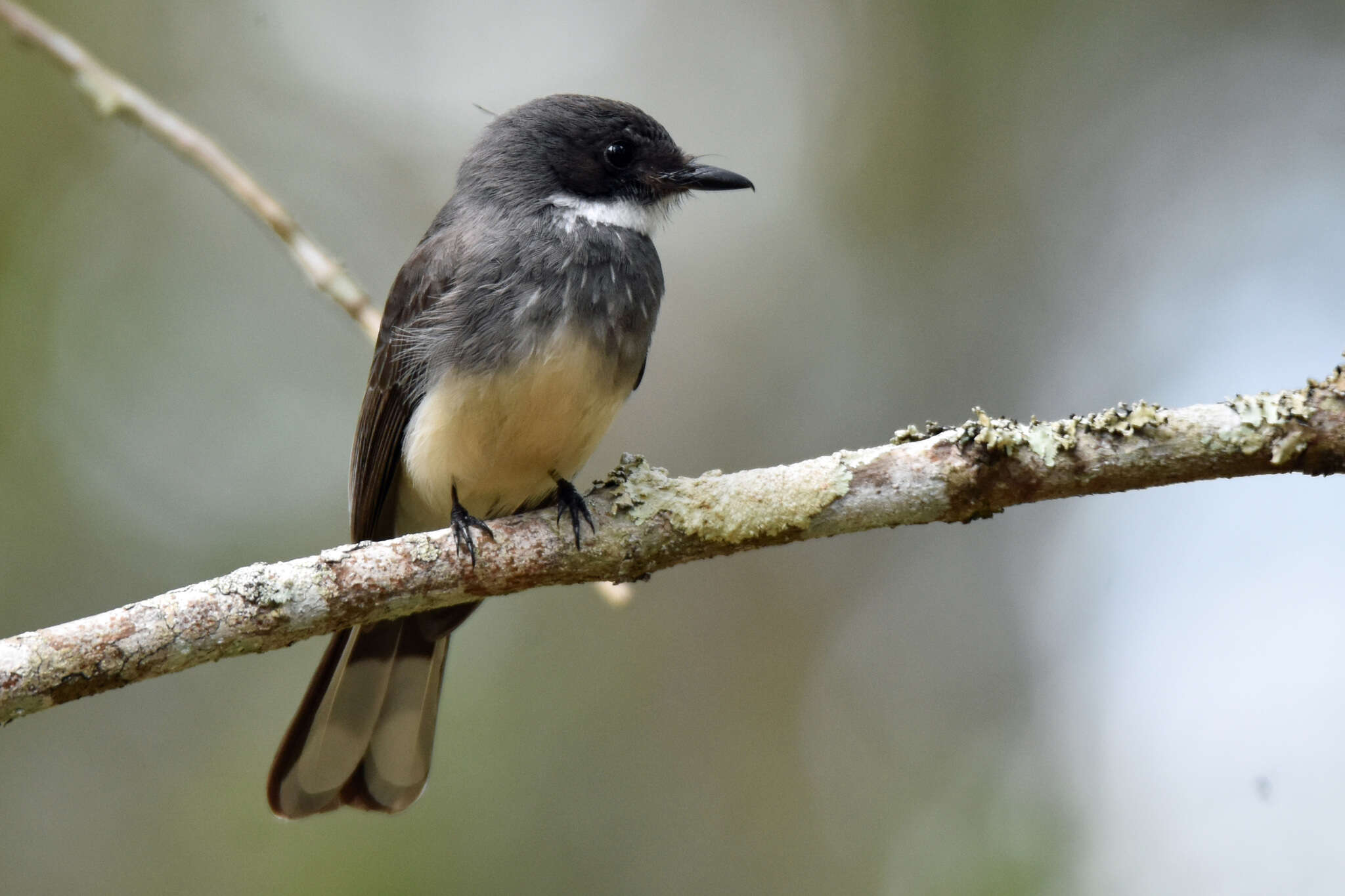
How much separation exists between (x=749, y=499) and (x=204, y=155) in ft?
6.50

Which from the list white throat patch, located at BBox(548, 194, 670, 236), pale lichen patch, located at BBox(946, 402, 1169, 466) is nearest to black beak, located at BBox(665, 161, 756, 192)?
white throat patch, located at BBox(548, 194, 670, 236)

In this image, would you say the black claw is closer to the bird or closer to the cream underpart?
the bird

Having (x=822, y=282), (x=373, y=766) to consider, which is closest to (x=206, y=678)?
(x=373, y=766)

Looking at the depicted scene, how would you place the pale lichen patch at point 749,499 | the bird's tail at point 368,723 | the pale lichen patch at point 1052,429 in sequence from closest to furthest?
the pale lichen patch at point 1052,429
the pale lichen patch at point 749,499
the bird's tail at point 368,723

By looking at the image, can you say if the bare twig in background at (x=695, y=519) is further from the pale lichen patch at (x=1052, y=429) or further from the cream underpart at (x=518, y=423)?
the cream underpart at (x=518, y=423)

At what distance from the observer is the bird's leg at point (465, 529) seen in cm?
275

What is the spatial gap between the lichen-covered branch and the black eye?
1.30m

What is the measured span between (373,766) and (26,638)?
55.1 inches

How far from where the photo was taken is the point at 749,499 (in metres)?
2.70

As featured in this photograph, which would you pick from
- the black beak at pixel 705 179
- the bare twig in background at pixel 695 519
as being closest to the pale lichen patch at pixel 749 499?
the bare twig in background at pixel 695 519

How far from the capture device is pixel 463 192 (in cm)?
382

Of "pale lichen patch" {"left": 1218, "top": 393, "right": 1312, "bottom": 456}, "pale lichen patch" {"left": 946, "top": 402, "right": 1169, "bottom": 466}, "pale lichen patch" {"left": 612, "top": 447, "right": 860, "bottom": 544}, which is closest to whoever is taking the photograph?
"pale lichen patch" {"left": 1218, "top": 393, "right": 1312, "bottom": 456}

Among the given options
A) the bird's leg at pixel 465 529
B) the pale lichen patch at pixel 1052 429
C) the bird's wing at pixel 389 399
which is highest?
the bird's wing at pixel 389 399

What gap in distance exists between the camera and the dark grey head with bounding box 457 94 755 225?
3695mm
